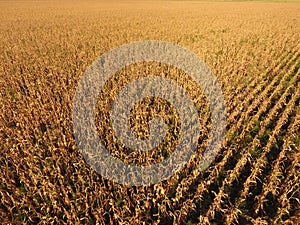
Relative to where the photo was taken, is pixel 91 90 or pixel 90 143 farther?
pixel 91 90

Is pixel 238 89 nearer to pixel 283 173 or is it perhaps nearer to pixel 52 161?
pixel 283 173

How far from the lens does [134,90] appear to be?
23.8 ft

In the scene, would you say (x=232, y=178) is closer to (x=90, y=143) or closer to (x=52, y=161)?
(x=90, y=143)

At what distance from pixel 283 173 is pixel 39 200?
4442mm

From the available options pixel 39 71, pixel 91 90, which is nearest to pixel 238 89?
pixel 91 90

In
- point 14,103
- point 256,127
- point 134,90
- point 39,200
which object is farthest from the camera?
point 134,90

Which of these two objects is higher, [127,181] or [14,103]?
[14,103]

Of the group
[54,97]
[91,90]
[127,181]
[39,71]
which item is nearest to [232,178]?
[127,181]

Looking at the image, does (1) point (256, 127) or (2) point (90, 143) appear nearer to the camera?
(2) point (90, 143)

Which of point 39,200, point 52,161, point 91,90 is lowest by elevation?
point 39,200

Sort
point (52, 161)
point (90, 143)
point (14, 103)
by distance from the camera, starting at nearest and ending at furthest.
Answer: point (52, 161), point (90, 143), point (14, 103)

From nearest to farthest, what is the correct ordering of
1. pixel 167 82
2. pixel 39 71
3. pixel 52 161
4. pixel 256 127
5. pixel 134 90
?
pixel 52 161, pixel 256 127, pixel 134 90, pixel 167 82, pixel 39 71

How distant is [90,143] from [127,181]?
1.38 metres

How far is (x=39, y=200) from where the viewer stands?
402 centimetres
